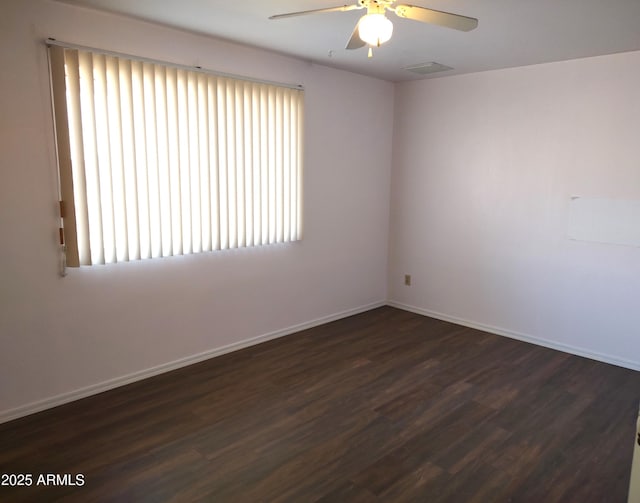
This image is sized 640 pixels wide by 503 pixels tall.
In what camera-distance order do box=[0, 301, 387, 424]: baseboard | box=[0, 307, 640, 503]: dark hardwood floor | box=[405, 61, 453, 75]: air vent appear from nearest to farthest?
box=[0, 307, 640, 503]: dark hardwood floor
box=[0, 301, 387, 424]: baseboard
box=[405, 61, 453, 75]: air vent

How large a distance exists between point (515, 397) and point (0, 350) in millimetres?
3468

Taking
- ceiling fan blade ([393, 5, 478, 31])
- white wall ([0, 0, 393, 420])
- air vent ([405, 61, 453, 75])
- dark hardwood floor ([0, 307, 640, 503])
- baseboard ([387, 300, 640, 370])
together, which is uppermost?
air vent ([405, 61, 453, 75])

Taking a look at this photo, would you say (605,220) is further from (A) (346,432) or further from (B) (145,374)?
(B) (145,374)

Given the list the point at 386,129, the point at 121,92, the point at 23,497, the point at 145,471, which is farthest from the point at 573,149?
the point at 23,497

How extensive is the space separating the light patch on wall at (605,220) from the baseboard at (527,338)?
1.00 meters

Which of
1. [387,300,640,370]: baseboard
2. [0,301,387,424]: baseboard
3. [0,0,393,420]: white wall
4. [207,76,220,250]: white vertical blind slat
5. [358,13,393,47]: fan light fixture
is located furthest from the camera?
[387,300,640,370]: baseboard

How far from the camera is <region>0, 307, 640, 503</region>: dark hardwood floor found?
235 centimetres

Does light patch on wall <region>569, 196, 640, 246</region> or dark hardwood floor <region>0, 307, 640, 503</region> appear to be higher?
light patch on wall <region>569, 196, 640, 246</region>

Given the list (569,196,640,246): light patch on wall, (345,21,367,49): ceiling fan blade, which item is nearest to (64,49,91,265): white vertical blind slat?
(345,21,367,49): ceiling fan blade

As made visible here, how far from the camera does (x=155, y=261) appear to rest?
346 cm

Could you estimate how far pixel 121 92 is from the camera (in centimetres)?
308

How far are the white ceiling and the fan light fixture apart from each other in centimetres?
66

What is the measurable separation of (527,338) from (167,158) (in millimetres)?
3647

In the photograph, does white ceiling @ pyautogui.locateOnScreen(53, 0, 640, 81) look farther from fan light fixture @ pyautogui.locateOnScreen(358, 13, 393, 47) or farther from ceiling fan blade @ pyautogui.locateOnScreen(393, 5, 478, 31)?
fan light fixture @ pyautogui.locateOnScreen(358, 13, 393, 47)
